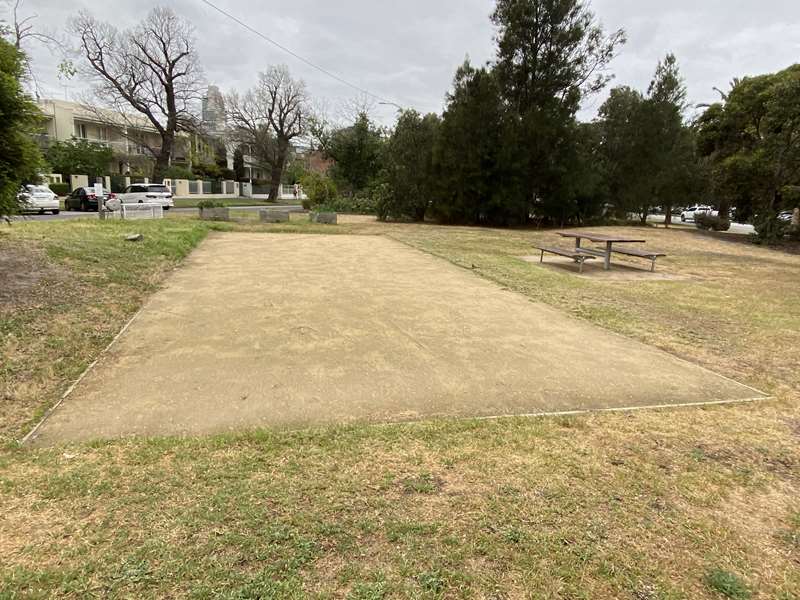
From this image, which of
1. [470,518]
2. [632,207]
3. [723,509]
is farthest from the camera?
[632,207]

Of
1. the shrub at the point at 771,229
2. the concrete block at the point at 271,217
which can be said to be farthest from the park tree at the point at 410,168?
the shrub at the point at 771,229

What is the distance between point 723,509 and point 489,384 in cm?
185

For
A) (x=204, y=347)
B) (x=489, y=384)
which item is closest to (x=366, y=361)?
(x=489, y=384)

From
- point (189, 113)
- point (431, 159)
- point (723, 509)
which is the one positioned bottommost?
point (723, 509)

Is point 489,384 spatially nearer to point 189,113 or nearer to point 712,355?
point 712,355

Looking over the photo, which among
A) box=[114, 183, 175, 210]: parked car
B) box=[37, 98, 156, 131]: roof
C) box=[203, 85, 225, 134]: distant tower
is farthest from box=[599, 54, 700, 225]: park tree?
box=[37, 98, 156, 131]: roof

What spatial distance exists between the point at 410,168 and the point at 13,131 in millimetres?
20298

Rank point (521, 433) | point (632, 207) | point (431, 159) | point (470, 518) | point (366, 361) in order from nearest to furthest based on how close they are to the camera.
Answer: point (470, 518) → point (521, 433) → point (366, 361) → point (431, 159) → point (632, 207)

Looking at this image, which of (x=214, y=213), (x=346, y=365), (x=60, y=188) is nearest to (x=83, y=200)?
(x=214, y=213)

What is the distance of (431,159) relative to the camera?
23.4 m

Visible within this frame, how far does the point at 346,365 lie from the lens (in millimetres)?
4242

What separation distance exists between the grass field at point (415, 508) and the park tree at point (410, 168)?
21.4m

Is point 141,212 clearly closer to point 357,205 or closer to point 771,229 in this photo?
point 357,205

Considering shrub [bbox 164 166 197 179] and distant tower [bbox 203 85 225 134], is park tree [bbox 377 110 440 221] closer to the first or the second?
distant tower [bbox 203 85 225 134]
